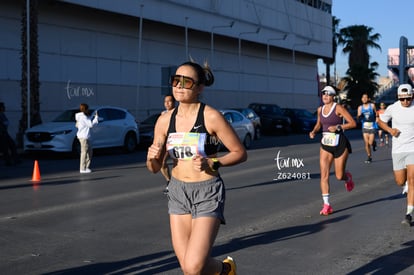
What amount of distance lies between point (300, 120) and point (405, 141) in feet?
104

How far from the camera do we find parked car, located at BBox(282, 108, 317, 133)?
131ft

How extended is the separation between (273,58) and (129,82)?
717 inches

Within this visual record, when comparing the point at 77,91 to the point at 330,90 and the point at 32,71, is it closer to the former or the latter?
the point at 32,71

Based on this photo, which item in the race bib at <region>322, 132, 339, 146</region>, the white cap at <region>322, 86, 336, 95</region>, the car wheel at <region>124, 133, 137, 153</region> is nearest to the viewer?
the race bib at <region>322, 132, 339, 146</region>

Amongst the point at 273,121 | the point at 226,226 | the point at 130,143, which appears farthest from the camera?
the point at 273,121

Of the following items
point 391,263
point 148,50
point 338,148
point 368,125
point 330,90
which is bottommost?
point 391,263

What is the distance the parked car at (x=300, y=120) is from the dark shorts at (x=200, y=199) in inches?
1402

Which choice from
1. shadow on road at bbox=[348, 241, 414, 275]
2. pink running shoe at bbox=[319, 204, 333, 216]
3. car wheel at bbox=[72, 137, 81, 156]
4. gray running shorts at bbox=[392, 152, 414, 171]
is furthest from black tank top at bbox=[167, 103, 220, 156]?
car wheel at bbox=[72, 137, 81, 156]

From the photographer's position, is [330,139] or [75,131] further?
[75,131]

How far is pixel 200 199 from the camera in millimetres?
4641

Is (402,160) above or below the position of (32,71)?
below

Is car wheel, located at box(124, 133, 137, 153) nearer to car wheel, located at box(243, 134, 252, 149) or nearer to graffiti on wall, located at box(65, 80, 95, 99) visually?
car wheel, located at box(243, 134, 252, 149)

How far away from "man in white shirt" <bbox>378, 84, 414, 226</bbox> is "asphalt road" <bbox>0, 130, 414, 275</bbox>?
554 mm

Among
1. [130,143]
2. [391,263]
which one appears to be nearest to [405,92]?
[391,263]
